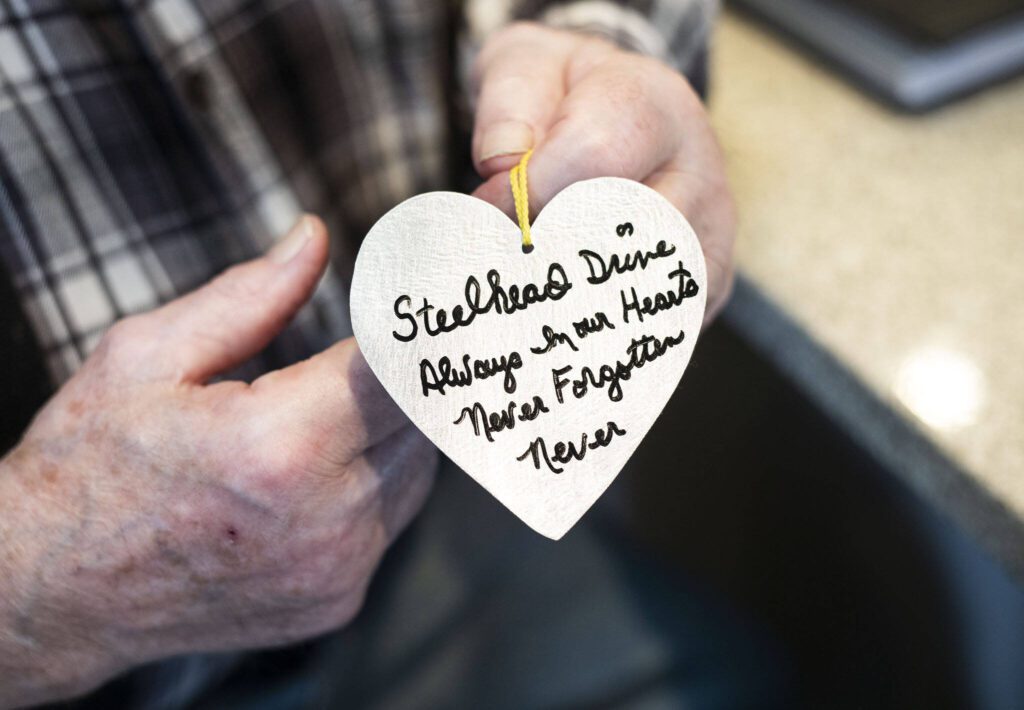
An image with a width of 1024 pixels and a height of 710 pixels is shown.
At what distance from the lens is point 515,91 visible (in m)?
0.47

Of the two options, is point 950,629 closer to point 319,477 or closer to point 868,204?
point 868,204

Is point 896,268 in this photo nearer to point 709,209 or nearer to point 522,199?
point 709,209

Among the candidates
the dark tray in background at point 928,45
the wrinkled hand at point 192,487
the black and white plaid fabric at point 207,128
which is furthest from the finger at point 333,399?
the dark tray in background at point 928,45

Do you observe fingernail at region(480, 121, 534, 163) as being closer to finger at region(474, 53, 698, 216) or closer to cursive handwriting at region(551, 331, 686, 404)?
finger at region(474, 53, 698, 216)

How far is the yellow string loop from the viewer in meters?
0.37

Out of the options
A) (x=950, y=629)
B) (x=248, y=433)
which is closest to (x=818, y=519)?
(x=950, y=629)

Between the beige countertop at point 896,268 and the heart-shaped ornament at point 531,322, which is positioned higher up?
the heart-shaped ornament at point 531,322

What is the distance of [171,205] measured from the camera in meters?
0.59

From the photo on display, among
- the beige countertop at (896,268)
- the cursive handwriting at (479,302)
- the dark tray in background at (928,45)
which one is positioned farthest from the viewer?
the dark tray in background at (928,45)

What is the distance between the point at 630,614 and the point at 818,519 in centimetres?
24

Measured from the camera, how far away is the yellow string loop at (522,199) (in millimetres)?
374

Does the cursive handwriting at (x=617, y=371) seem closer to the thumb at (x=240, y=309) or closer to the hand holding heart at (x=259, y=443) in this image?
the hand holding heart at (x=259, y=443)

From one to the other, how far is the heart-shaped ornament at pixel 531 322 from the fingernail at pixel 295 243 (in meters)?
0.11

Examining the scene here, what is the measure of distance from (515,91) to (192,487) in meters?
0.28
